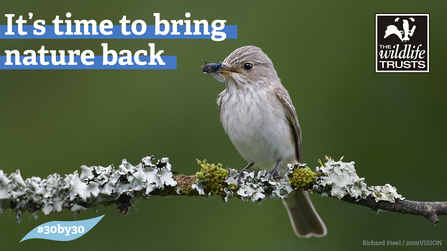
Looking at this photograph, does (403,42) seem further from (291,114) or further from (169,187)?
(169,187)

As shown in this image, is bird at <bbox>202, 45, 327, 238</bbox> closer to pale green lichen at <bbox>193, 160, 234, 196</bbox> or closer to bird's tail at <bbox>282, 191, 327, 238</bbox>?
bird's tail at <bbox>282, 191, 327, 238</bbox>

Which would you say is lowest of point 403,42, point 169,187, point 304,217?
point 304,217

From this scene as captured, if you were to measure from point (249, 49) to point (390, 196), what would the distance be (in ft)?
7.16

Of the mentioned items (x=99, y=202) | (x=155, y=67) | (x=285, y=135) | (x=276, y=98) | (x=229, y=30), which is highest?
(x=229, y=30)

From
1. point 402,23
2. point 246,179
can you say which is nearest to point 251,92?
point 246,179

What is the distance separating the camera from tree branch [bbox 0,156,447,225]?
3525mm

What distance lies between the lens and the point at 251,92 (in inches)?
194

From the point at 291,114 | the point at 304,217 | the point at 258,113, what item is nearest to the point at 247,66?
the point at 258,113

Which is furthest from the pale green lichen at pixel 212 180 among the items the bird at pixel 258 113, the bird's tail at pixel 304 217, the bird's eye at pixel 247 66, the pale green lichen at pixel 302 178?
the bird's tail at pixel 304 217

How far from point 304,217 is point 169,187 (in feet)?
7.28

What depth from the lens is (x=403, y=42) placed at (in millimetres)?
6078

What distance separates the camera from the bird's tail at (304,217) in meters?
5.35

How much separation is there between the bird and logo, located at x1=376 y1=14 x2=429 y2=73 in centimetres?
176

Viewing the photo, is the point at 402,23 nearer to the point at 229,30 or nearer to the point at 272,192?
the point at 229,30
